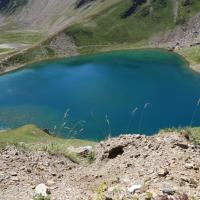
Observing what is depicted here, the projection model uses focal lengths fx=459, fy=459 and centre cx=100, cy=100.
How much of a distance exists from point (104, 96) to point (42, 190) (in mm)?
110712

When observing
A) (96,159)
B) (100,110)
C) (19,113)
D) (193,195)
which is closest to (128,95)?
(100,110)

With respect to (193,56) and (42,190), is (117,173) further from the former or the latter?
(193,56)

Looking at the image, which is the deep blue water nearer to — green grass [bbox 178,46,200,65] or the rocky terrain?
green grass [bbox 178,46,200,65]

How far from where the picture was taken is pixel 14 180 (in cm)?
1480

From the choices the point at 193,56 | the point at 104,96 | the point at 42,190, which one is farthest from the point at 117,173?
the point at 193,56

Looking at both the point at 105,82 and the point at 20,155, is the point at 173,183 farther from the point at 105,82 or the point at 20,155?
the point at 105,82

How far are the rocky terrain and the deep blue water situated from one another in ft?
154

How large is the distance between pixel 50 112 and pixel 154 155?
98.5m

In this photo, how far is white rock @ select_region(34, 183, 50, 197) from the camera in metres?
12.9

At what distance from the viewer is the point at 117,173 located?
1484cm

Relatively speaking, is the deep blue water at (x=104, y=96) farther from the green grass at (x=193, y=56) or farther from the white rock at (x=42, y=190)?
the white rock at (x=42, y=190)

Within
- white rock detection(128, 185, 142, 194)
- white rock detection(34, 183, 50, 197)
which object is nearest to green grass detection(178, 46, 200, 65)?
white rock detection(34, 183, 50, 197)

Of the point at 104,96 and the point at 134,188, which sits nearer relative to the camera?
the point at 134,188

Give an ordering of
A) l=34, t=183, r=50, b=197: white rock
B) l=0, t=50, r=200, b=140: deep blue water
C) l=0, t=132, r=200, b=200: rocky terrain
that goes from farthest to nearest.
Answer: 1. l=0, t=50, r=200, b=140: deep blue water
2. l=34, t=183, r=50, b=197: white rock
3. l=0, t=132, r=200, b=200: rocky terrain
